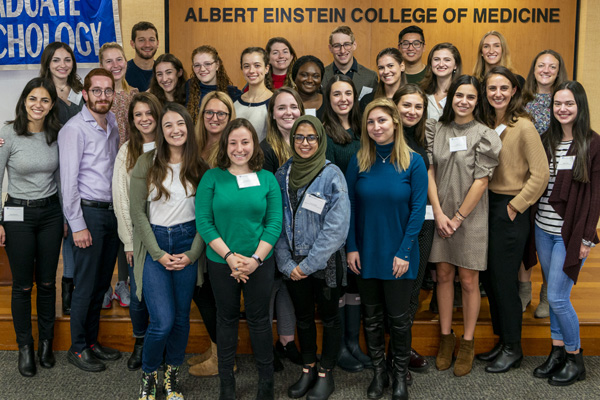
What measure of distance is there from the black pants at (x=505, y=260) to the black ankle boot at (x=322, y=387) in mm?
1087

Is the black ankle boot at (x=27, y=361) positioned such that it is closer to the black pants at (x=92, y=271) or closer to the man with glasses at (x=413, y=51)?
the black pants at (x=92, y=271)

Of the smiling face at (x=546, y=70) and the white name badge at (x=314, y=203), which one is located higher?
the smiling face at (x=546, y=70)

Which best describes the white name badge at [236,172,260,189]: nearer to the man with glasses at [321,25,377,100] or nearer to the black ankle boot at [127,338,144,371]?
the black ankle boot at [127,338,144,371]

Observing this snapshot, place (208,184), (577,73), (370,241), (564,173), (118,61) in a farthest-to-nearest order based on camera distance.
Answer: (577,73) → (118,61) → (564,173) → (370,241) → (208,184)

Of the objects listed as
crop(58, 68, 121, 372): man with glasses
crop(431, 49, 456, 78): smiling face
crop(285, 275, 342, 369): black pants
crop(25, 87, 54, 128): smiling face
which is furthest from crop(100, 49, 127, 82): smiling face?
crop(431, 49, 456, 78): smiling face

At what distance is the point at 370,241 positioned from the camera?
8.89ft

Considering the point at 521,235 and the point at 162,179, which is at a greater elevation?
the point at 162,179

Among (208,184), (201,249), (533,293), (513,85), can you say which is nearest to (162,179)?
(208,184)

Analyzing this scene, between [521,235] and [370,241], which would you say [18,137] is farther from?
[521,235]

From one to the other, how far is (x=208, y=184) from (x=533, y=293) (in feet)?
8.36

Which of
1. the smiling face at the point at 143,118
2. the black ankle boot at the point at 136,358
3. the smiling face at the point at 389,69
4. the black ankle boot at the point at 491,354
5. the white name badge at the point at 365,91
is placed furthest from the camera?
the white name badge at the point at 365,91

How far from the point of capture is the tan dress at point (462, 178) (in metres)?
2.88

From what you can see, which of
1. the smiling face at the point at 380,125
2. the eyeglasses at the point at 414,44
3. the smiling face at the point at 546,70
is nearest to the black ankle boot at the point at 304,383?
the smiling face at the point at 380,125

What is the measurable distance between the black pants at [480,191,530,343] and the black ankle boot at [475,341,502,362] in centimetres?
12
